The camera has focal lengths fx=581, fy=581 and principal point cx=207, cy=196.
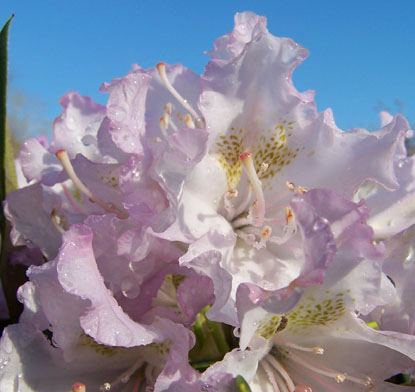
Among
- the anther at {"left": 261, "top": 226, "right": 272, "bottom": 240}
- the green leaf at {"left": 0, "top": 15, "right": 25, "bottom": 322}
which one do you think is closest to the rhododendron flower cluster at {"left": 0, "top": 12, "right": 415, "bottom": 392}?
the anther at {"left": 261, "top": 226, "right": 272, "bottom": 240}

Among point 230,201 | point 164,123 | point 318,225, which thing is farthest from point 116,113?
point 318,225

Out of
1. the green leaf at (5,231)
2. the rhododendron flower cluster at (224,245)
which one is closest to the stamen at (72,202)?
the rhododendron flower cluster at (224,245)

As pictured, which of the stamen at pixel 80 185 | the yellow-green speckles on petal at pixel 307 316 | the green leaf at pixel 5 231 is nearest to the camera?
the yellow-green speckles on petal at pixel 307 316

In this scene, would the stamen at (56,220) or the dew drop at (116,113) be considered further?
the stamen at (56,220)

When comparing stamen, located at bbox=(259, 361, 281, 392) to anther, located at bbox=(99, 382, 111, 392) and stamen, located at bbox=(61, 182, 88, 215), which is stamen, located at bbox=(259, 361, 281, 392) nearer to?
anther, located at bbox=(99, 382, 111, 392)

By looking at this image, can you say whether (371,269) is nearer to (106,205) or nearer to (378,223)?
(378,223)

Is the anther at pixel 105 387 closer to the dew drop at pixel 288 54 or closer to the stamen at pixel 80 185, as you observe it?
the stamen at pixel 80 185

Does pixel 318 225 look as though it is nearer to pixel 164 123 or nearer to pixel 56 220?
pixel 164 123
